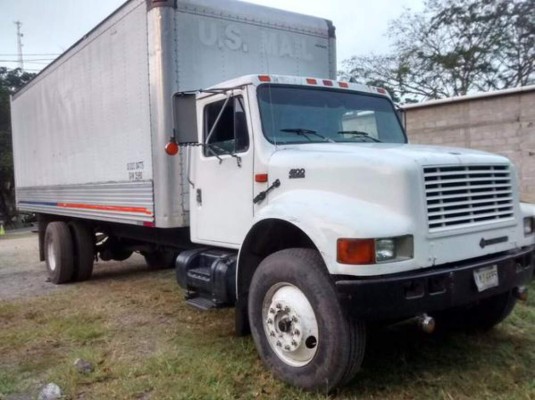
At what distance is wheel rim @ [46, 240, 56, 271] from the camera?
8751 mm

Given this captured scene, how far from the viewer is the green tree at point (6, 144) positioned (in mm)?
34603

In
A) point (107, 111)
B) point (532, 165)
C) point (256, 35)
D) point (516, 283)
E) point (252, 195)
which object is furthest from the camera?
point (532, 165)

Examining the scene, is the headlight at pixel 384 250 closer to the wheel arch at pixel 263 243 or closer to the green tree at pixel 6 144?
the wheel arch at pixel 263 243

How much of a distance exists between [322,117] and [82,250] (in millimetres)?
5271

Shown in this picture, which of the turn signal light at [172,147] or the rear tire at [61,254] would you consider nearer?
the turn signal light at [172,147]

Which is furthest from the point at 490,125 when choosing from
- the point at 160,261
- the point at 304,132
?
the point at 304,132

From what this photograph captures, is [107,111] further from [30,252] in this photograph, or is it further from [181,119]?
[30,252]

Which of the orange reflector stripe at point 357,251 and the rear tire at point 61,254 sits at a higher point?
the orange reflector stripe at point 357,251

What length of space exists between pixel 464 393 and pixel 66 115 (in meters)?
6.72

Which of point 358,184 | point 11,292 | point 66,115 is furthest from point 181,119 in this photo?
point 11,292

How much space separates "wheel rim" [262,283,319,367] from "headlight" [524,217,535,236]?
194 centimetres

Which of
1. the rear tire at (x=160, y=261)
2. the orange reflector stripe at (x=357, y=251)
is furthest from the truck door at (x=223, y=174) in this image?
the rear tire at (x=160, y=261)

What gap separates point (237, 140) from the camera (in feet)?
15.3

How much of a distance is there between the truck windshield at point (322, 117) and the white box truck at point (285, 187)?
0.05 feet
